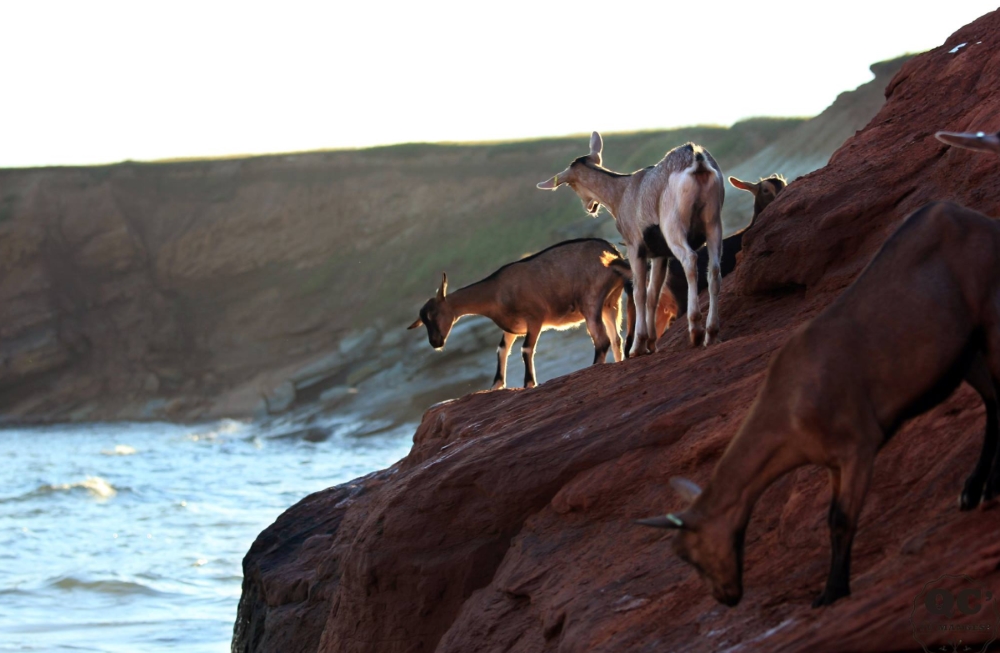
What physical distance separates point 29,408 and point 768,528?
40713mm

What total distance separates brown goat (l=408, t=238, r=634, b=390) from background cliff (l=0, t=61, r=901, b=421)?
2400 centimetres

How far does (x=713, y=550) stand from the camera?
5.45 meters

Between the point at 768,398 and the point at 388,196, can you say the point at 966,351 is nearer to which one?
the point at 768,398

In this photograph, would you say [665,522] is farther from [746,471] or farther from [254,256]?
[254,256]

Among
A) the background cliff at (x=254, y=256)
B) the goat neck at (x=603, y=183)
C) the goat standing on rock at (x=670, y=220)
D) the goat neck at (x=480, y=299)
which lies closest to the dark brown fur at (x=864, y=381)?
the goat standing on rock at (x=670, y=220)

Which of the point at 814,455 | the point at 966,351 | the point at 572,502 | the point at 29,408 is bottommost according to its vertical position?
the point at 29,408

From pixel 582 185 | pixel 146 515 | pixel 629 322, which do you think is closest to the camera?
pixel 629 322

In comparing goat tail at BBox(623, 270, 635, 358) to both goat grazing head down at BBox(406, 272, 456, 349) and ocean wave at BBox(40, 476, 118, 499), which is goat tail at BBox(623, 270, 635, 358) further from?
ocean wave at BBox(40, 476, 118, 499)

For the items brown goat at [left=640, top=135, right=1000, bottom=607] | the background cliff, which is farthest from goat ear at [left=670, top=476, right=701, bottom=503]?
the background cliff

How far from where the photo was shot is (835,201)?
9.77m

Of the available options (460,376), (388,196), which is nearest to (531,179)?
(388,196)

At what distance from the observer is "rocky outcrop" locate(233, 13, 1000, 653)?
5594mm

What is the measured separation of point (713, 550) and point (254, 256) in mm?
45999

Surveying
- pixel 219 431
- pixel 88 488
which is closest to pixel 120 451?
pixel 219 431
